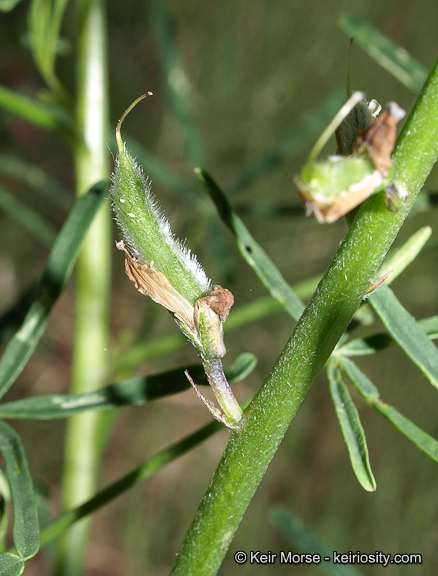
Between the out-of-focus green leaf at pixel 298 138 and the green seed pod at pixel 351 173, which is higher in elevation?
the out-of-focus green leaf at pixel 298 138

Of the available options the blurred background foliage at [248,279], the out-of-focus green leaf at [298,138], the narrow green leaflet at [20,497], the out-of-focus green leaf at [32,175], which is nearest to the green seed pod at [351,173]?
the narrow green leaflet at [20,497]

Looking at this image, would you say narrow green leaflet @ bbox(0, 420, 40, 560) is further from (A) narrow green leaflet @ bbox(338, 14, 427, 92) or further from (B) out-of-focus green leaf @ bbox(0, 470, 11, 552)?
(A) narrow green leaflet @ bbox(338, 14, 427, 92)

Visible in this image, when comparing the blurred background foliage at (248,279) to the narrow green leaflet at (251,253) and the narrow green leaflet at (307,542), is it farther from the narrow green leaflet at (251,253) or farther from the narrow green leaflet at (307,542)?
the narrow green leaflet at (251,253)

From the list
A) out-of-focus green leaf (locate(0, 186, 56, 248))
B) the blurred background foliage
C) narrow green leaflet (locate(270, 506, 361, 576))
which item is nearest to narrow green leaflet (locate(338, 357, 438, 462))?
narrow green leaflet (locate(270, 506, 361, 576))

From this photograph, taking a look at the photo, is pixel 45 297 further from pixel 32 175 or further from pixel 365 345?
pixel 32 175

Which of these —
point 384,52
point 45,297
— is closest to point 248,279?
point 384,52
